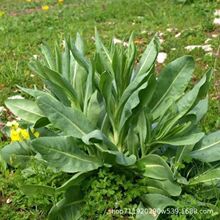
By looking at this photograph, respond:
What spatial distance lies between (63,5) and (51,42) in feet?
17.1

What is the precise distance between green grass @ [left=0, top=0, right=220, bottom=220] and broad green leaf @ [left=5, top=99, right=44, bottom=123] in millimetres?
481

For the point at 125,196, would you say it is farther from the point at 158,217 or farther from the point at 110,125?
the point at 110,125

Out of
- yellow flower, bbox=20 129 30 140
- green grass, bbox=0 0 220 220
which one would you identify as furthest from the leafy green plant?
green grass, bbox=0 0 220 220

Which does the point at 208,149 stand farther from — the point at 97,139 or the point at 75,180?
the point at 75,180

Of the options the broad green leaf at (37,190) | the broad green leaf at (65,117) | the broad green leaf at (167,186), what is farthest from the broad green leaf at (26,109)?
the broad green leaf at (167,186)

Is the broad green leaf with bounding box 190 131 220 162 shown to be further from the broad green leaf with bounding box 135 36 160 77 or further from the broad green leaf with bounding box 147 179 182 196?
the broad green leaf with bounding box 135 36 160 77

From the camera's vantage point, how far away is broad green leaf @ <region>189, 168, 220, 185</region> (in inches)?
137

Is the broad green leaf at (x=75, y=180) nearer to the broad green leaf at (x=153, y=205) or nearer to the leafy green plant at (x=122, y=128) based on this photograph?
the leafy green plant at (x=122, y=128)

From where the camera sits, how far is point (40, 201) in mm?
3543

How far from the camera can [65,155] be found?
3.42 meters

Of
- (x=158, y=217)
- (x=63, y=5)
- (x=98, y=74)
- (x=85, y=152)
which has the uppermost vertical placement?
(x=98, y=74)

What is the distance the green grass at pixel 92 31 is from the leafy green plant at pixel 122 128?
460 millimetres

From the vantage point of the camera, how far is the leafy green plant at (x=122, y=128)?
3436 millimetres

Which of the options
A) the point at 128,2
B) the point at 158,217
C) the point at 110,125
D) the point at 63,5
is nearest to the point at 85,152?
the point at 110,125
